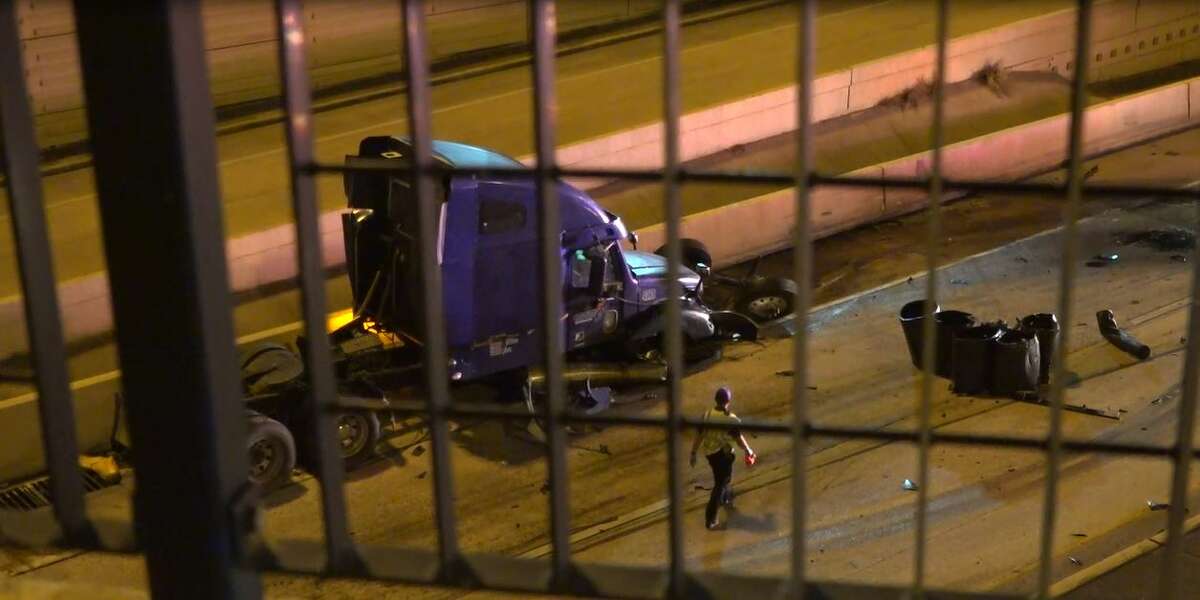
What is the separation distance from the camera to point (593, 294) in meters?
12.2

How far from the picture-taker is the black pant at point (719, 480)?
980 centimetres

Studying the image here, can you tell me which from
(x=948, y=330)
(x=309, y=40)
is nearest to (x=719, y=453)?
(x=948, y=330)

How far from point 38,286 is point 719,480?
6.37m

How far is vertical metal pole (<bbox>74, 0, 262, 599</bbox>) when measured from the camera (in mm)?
3662

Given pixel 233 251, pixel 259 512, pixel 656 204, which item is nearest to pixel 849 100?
pixel 656 204

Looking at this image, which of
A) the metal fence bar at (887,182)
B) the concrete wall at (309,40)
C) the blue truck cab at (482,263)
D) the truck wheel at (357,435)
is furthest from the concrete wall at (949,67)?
the metal fence bar at (887,182)

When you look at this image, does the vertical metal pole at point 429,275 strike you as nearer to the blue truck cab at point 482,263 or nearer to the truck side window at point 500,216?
the blue truck cab at point 482,263

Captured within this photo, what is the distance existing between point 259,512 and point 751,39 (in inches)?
648

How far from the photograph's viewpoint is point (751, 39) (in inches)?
776

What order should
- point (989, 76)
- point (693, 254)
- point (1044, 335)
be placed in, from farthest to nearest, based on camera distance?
point (989, 76) < point (693, 254) < point (1044, 335)

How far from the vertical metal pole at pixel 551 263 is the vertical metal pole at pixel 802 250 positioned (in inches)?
26.0

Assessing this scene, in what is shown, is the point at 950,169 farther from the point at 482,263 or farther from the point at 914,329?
the point at 482,263

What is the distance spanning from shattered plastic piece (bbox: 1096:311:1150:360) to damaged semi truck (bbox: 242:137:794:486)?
3577 mm

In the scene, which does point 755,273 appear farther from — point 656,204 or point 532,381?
point 532,381
